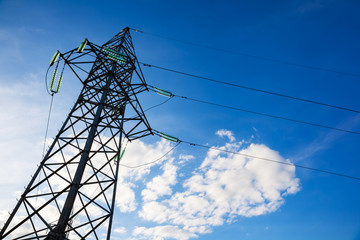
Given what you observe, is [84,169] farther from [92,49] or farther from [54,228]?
[92,49]

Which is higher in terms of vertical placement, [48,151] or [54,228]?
[48,151]

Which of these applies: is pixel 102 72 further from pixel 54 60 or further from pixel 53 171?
pixel 53 171

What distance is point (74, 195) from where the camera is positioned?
24.4 ft

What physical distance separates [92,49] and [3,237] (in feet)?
28.9

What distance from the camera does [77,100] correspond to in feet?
33.9

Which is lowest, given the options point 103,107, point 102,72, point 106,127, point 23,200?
point 23,200

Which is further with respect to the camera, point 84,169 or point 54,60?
point 54,60

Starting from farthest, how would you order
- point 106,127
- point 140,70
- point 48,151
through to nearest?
point 140,70 < point 106,127 < point 48,151

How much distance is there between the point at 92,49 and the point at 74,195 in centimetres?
750

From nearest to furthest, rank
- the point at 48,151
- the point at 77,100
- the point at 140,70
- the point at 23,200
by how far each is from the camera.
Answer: the point at 23,200 → the point at 48,151 → the point at 77,100 → the point at 140,70

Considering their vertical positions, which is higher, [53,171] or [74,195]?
[53,171]

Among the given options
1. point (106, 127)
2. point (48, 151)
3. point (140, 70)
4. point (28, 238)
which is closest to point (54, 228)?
point (28, 238)

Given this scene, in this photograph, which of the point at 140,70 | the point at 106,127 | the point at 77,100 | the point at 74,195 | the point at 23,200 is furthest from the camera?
the point at 140,70

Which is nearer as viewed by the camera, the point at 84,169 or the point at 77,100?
the point at 84,169
